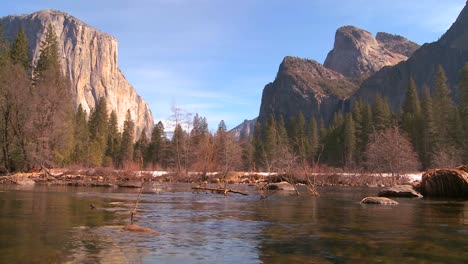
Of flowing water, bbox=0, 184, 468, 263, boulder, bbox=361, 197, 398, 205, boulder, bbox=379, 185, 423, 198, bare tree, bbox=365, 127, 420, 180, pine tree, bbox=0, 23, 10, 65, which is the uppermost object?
pine tree, bbox=0, 23, 10, 65

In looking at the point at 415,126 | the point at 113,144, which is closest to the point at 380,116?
the point at 415,126

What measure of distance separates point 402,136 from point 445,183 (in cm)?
3796

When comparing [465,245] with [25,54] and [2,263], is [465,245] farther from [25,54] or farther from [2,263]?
[25,54]

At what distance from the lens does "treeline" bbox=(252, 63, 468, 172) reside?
54906 millimetres

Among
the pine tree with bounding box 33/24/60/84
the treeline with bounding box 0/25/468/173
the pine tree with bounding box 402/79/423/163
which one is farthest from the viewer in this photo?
the pine tree with bounding box 402/79/423/163

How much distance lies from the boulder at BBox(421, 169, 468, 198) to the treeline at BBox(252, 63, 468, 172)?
74.3 feet

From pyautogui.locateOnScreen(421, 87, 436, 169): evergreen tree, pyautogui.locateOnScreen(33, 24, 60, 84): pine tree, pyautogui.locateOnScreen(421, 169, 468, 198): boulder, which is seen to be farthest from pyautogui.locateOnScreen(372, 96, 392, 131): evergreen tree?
pyautogui.locateOnScreen(421, 169, 468, 198): boulder

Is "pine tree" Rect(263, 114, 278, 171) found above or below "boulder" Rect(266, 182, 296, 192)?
above

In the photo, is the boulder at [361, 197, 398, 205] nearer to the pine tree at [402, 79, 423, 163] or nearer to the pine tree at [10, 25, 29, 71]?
the pine tree at [10, 25, 29, 71]

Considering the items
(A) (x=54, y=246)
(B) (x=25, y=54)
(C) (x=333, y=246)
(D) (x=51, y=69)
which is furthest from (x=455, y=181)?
(B) (x=25, y=54)

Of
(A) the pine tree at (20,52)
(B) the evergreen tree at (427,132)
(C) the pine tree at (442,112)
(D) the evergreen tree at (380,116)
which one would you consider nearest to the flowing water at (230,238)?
(A) the pine tree at (20,52)

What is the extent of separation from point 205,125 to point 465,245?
117 meters

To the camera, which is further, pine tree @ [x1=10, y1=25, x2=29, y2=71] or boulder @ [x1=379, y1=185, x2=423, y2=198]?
pine tree @ [x1=10, y1=25, x2=29, y2=71]

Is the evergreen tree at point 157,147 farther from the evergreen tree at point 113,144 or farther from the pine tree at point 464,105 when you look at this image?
the pine tree at point 464,105
